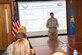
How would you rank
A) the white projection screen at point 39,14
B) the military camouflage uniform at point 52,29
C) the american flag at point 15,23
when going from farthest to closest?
the white projection screen at point 39,14 < the american flag at point 15,23 < the military camouflage uniform at point 52,29

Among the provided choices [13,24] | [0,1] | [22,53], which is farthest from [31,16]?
[22,53]

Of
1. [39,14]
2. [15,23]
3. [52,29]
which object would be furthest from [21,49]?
[39,14]

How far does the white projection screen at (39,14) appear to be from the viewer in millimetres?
8789

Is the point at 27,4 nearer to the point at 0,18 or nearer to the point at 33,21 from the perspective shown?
the point at 33,21

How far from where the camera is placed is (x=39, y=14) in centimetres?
896

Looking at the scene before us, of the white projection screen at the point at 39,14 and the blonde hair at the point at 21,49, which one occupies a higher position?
the white projection screen at the point at 39,14

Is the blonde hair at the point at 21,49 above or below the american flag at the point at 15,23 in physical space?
below

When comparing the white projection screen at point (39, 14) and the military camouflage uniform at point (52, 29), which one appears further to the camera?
the white projection screen at point (39, 14)

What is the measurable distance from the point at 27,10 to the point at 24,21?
1.66 feet

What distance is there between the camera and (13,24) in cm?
845

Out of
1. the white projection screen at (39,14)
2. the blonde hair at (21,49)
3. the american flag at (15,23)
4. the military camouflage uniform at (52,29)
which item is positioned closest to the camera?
the blonde hair at (21,49)

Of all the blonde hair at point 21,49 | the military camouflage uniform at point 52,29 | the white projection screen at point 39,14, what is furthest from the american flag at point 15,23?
the blonde hair at point 21,49

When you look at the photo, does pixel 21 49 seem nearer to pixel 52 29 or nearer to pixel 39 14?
pixel 52 29

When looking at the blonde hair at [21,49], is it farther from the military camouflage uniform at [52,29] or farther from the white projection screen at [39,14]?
the white projection screen at [39,14]
